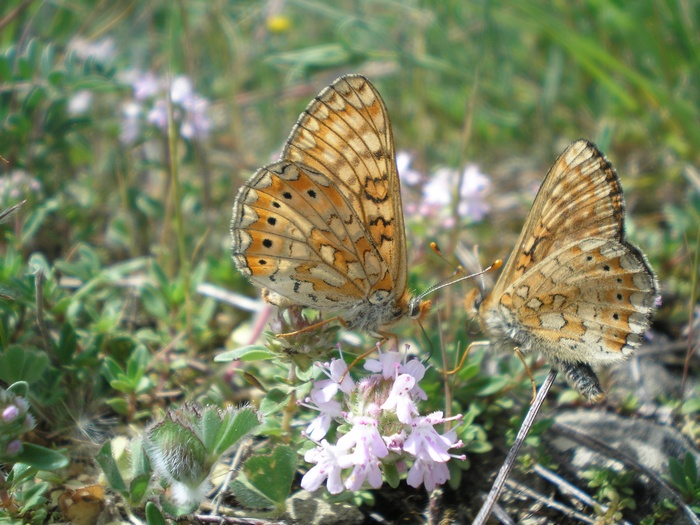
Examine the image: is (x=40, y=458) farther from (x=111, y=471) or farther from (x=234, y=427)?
(x=234, y=427)

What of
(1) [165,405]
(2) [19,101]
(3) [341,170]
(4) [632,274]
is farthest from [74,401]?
(4) [632,274]

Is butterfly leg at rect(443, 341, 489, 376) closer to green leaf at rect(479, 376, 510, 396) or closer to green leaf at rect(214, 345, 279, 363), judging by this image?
green leaf at rect(479, 376, 510, 396)

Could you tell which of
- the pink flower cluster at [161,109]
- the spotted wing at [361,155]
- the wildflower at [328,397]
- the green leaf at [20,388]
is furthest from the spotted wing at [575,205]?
the pink flower cluster at [161,109]

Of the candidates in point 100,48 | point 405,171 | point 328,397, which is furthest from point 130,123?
point 328,397

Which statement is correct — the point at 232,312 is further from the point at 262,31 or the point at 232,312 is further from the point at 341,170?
the point at 262,31

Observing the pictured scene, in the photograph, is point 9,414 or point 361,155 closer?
point 9,414

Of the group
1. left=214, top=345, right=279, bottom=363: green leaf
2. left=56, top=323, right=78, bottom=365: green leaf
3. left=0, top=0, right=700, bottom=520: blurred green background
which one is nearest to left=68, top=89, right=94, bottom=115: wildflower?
left=0, top=0, right=700, bottom=520: blurred green background
